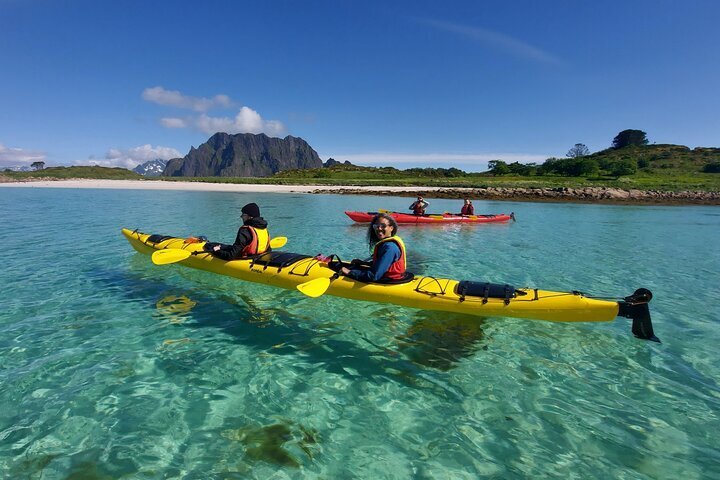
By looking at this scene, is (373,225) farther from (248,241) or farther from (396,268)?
(248,241)

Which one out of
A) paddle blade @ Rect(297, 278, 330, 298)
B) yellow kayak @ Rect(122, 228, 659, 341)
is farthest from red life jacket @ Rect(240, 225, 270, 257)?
paddle blade @ Rect(297, 278, 330, 298)

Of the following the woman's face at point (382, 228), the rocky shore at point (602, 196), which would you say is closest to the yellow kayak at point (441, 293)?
the woman's face at point (382, 228)

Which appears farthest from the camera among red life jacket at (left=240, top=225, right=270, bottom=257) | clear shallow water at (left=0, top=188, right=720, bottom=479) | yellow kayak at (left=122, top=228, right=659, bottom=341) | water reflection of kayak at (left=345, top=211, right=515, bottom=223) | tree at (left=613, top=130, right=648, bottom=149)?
tree at (left=613, top=130, right=648, bottom=149)

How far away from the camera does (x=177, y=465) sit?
12.3 feet

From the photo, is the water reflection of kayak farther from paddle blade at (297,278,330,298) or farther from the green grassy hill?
the green grassy hill

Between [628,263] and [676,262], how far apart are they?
6.15 feet

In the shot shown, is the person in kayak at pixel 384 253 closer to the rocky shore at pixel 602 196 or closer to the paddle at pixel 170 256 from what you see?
the paddle at pixel 170 256

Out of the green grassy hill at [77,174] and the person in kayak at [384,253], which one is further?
the green grassy hill at [77,174]

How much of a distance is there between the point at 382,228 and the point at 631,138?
142330 millimetres

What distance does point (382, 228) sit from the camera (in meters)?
6.82

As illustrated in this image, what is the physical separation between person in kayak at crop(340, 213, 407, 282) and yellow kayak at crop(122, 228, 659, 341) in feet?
0.53

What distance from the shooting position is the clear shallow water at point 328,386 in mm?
3865

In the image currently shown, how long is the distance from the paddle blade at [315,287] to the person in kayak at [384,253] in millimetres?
570

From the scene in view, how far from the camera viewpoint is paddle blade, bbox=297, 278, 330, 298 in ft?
22.1
